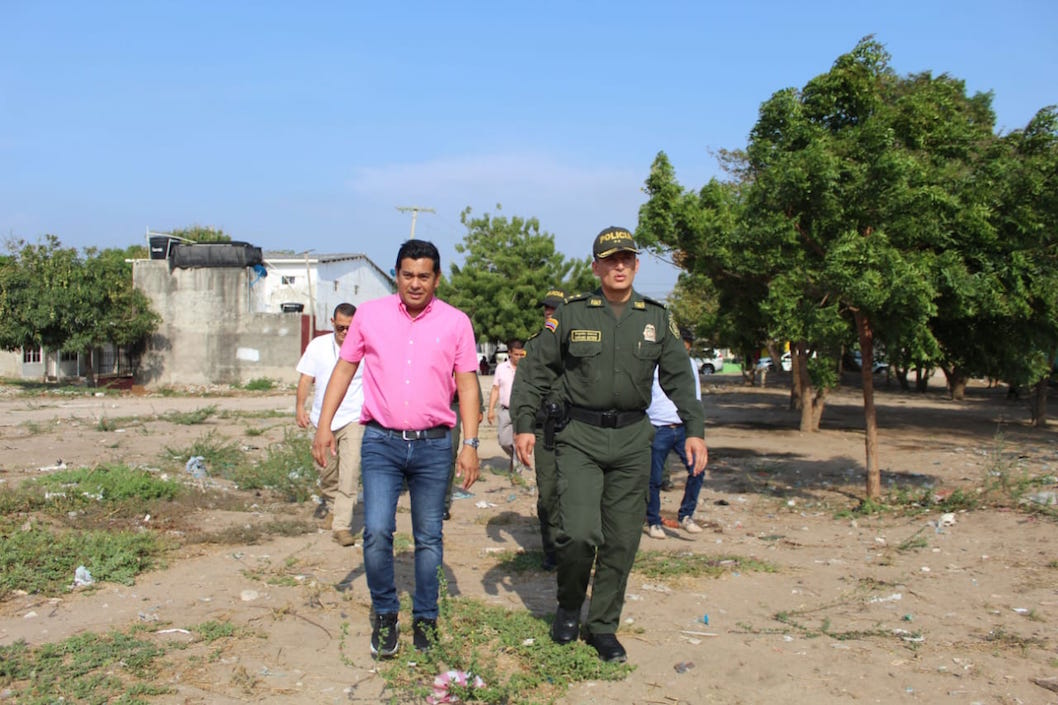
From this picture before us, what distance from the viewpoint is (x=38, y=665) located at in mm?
3725

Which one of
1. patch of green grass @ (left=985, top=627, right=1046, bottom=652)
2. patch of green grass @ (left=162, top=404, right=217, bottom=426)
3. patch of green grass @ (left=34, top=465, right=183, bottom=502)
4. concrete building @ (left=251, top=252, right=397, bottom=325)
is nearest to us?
patch of green grass @ (left=985, top=627, right=1046, bottom=652)

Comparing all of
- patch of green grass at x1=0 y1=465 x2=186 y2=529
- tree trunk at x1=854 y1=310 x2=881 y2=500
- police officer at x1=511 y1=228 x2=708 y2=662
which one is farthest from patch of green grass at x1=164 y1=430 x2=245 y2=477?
tree trunk at x1=854 y1=310 x2=881 y2=500

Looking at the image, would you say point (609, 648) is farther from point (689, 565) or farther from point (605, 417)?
point (689, 565)

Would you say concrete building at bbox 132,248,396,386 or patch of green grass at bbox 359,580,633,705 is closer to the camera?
patch of green grass at bbox 359,580,633,705

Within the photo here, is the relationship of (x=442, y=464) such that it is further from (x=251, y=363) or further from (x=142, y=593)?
(x=251, y=363)

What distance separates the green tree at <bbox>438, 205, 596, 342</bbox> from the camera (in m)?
41.4

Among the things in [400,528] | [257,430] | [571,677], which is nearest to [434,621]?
[571,677]

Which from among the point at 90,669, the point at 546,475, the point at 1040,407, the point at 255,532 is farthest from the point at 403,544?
the point at 1040,407

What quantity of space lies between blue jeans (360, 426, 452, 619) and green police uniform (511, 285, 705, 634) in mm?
571

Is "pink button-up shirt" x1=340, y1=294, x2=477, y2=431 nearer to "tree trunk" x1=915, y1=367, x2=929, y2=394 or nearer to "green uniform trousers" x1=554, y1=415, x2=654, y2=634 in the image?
"green uniform trousers" x1=554, y1=415, x2=654, y2=634

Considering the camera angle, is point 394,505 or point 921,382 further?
point 921,382

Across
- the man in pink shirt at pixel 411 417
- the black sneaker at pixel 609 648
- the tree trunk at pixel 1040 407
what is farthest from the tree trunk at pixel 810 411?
the man in pink shirt at pixel 411 417

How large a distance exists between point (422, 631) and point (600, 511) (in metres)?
1.01

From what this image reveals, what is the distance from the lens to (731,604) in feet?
17.0
